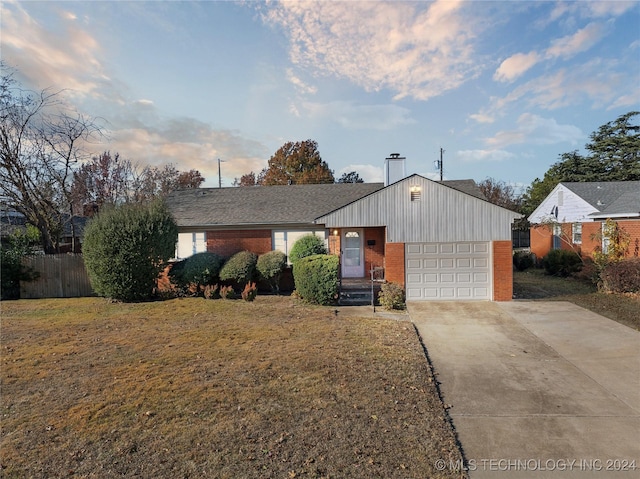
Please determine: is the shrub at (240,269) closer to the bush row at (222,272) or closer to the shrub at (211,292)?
the bush row at (222,272)

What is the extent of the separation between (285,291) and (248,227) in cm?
319

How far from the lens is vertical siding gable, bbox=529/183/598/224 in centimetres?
1876

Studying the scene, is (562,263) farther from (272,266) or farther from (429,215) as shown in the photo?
(272,266)

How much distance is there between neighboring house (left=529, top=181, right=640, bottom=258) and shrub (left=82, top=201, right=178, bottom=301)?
1927 centimetres

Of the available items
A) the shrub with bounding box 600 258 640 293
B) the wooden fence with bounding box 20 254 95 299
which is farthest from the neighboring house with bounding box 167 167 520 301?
the wooden fence with bounding box 20 254 95 299

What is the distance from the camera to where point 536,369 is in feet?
19.6

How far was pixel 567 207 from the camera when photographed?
66.9ft

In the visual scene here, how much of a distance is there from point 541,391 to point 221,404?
4.88m

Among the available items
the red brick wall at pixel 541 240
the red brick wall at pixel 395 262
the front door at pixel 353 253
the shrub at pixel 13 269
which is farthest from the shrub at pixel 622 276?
the shrub at pixel 13 269

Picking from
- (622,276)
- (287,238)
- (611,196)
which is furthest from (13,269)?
(611,196)

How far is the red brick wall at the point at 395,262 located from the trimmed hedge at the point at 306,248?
2.80 metres

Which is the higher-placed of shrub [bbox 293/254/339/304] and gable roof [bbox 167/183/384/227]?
gable roof [bbox 167/183/384/227]

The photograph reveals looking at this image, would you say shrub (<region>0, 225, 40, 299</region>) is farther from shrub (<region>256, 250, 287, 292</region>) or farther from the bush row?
shrub (<region>256, 250, 287, 292</region>)

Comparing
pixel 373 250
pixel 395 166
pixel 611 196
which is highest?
pixel 395 166
